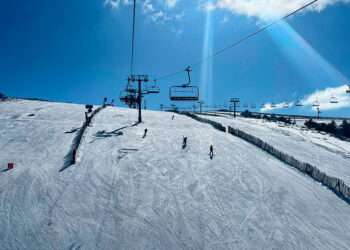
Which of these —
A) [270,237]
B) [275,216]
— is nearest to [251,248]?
[270,237]

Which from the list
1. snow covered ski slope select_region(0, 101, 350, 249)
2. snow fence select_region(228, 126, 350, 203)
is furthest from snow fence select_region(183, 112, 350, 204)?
snow covered ski slope select_region(0, 101, 350, 249)

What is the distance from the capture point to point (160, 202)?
36.8 ft

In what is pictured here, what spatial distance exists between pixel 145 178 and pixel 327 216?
27.2 feet

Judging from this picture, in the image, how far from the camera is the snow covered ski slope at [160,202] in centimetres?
890

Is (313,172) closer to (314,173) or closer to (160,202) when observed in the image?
(314,173)

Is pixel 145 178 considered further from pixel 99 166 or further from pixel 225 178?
pixel 225 178

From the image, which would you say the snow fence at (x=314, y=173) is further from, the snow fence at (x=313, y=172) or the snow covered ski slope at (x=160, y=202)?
the snow covered ski slope at (x=160, y=202)

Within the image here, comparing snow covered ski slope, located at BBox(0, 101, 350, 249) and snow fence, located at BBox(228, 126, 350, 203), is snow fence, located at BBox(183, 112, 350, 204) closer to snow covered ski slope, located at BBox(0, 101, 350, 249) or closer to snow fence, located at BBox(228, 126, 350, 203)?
snow fence, located at BBox(228, 126, 350, 203)

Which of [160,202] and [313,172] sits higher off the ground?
[313,172]

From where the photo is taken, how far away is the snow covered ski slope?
8.90m

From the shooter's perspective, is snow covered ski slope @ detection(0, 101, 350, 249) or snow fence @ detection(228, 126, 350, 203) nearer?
snow covered ski slope @ detection(0, 101, 350, 249)

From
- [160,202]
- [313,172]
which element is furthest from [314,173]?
[160,202]

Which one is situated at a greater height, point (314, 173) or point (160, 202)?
point (314, 173)

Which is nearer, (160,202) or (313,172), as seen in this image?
(160,202)
